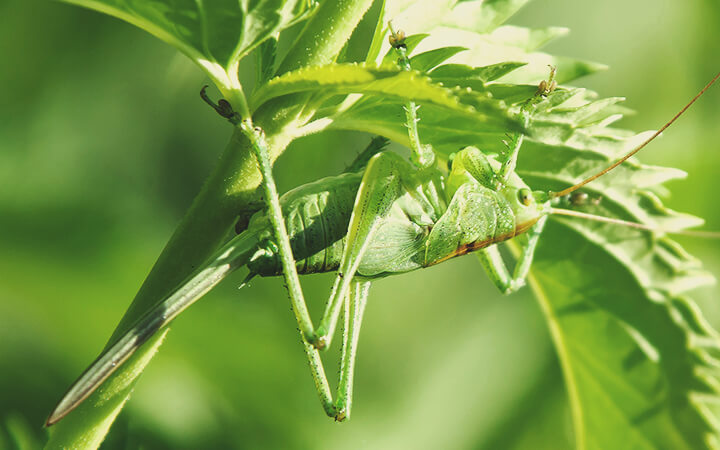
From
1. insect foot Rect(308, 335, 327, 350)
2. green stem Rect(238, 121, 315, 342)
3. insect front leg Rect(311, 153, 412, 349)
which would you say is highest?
green stem Rect(238, 121, 315, 342)

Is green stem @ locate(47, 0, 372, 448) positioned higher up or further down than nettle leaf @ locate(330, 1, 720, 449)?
higher up

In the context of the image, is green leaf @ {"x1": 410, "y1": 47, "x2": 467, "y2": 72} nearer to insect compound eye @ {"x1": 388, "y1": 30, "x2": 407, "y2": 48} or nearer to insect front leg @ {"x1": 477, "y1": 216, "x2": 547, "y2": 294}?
insect compound eye @ {"x1": 388, "y1": 30, "x2": 407, "y2": 48}

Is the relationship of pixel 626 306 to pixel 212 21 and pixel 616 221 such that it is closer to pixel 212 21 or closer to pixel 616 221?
pixel 616 221

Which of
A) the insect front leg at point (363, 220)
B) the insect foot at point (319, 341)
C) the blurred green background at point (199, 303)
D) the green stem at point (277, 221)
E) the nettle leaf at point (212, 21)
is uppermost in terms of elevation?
the nettle leaf at point (212, 21)

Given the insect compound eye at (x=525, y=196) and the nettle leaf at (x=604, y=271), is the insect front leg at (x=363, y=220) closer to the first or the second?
the nettle leaf at (x=604, y=271)

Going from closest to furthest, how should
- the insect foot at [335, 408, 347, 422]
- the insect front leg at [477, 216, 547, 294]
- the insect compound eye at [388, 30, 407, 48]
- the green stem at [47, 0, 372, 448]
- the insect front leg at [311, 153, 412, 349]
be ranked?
the green stem at [47, 0, 372, 448] → the insect compound eye at [388, 30, 407, 48] → the insect front leg at [311, 153, 412, 349] → the insect foot at [335, 408, 347, 422] → the insect front leg at [477, 216, 547, 294]

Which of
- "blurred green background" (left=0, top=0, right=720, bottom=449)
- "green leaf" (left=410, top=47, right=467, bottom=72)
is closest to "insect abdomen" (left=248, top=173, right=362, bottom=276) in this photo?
"green leaf" (left=410, top=47, right=467, bottom=72)

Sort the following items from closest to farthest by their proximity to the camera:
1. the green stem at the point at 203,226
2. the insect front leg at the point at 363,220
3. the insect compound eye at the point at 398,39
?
the green stem at the point at 203,226, the insect compound eye at the point at 398,39, the insect front leg at the point at 363,220

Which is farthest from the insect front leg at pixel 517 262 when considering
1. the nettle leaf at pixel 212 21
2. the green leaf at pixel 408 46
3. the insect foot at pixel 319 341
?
the nettle leaf at pixel 212 21
